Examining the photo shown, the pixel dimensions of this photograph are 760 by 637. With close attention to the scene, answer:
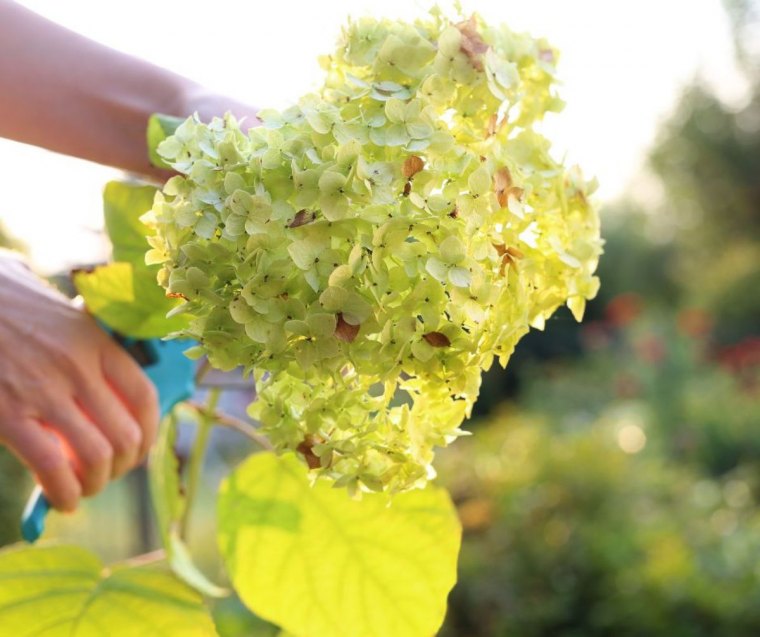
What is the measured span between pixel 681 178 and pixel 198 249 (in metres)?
11.8

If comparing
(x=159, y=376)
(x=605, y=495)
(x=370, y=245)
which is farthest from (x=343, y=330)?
(x=605, y=495)

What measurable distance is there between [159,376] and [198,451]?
8 centimetres

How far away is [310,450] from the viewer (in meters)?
0.41

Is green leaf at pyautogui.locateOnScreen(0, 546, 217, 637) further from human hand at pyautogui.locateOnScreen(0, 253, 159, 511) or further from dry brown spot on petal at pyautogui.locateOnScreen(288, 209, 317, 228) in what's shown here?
dry brown spot on petal at pyautogui.locateOnScreen(288, 209, 317, 228)

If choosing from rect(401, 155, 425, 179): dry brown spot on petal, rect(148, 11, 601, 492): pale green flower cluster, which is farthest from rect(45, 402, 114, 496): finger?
rect(401, 155, 425, 179): dry brown spot on petal

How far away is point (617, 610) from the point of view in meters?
2.14

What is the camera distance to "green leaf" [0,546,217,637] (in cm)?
49

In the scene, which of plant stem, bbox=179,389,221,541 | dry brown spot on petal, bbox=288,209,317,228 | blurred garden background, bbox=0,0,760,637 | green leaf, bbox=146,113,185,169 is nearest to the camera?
dry brown spot on petal, bbox=288,209,317,228

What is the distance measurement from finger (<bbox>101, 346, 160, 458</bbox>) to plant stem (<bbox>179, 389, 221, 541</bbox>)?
7 cm

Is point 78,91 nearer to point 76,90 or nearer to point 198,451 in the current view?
point 76,90

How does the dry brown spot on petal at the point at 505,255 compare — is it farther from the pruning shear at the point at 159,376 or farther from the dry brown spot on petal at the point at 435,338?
the pruning shear at the point at 159,376

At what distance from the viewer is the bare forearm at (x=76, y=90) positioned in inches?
21.0

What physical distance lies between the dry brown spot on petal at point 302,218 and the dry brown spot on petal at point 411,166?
4 cm

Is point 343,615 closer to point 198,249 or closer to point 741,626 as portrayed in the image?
point 198,249
